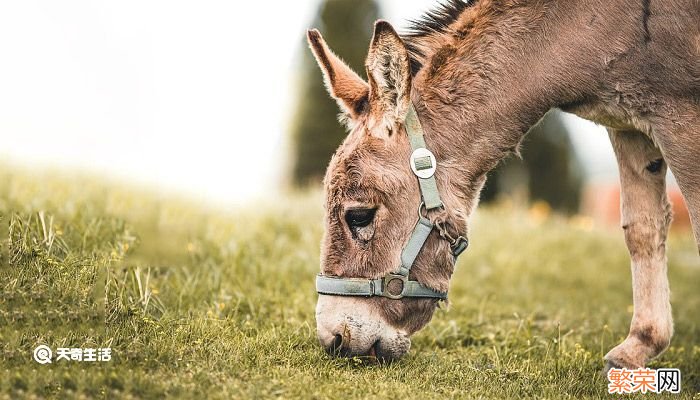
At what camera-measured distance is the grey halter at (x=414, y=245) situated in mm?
4047

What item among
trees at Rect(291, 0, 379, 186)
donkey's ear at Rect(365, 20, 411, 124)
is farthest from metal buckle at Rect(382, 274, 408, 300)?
trees at Rect(291, 0, 379, 186)

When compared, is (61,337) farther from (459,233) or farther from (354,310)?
(459,233)

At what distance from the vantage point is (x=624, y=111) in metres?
4.20

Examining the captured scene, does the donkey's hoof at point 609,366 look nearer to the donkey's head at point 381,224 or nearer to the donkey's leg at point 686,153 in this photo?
the donkey's leg at point 686,153

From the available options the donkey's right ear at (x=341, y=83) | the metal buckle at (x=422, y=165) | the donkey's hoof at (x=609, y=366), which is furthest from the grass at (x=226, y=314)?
the donkey's right ear at (x=341, y=83)

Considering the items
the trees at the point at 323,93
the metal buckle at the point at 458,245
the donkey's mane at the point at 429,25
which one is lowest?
the metal buckle at the point at 458,245

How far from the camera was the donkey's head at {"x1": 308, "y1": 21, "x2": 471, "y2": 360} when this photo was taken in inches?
159

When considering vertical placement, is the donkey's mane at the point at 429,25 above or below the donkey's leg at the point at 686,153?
above

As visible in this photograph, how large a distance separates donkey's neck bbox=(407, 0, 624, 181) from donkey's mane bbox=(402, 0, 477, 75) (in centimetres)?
11

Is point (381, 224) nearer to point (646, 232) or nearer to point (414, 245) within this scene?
point (414, 245)

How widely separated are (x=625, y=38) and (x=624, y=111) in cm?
40

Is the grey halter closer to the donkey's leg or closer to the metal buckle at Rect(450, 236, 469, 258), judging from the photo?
the metal buckle at Rect(450, 236, 469, 258)

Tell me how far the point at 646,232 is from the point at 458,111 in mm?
1564

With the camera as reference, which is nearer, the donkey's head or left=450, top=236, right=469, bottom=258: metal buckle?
the donkey's head
